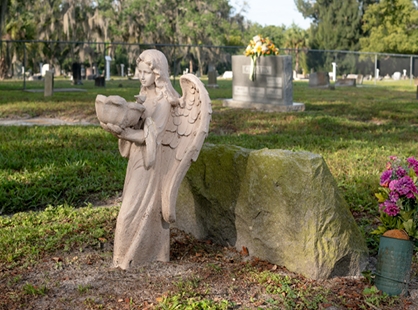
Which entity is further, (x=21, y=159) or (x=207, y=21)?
(x=207, y=21)

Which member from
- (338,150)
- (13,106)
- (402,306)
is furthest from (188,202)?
(13,106)

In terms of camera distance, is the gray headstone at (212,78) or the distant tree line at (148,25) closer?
the gray headstone at (212,78)

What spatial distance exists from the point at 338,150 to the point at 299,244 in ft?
16.7

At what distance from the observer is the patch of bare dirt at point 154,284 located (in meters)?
3.48

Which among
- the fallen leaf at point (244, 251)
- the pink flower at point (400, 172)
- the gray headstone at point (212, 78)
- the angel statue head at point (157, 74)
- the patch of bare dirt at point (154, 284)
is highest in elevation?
the gray headstone at point (212, 78)

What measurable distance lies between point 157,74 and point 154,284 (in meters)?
1.47

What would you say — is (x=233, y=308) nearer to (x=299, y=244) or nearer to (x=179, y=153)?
(x=299, y=244)

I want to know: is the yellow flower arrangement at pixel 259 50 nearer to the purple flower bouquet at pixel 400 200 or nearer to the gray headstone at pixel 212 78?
the gray headstone at pixel 212 78

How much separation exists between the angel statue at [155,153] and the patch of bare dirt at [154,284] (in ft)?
0.67

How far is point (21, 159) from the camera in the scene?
25.2 feet

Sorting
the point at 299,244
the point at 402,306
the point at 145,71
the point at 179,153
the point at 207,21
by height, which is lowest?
→ the point at 402,306

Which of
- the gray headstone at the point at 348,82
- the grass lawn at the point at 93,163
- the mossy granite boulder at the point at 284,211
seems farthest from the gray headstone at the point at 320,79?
the mossy granite boulder at the point at 284,211

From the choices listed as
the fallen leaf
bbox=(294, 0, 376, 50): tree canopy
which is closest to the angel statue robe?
the fallen leaf

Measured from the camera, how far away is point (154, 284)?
3.68 meters
